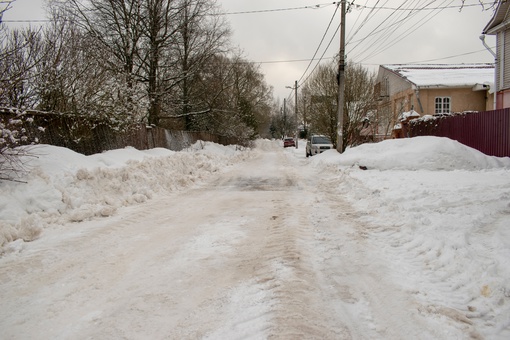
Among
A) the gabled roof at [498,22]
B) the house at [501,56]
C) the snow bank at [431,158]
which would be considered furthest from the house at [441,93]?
the snow bank at [431,158]

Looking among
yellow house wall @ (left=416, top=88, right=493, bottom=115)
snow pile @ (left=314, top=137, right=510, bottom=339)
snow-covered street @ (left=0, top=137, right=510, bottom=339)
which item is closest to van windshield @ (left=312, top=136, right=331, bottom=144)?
yellow house wall @ (left=416, top=88, right=493, bottom=115)

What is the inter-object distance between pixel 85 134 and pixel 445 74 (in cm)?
3005

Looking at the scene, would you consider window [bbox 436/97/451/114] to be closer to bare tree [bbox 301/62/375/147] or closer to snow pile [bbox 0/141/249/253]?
bare tree [bbox 301/62/375/147]

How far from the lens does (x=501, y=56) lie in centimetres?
1889

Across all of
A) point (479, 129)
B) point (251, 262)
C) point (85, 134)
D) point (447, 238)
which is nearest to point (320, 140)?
point (479, 129)

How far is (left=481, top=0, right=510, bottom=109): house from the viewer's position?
1850 cm

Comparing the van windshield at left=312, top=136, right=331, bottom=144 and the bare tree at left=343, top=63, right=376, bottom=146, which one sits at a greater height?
the bare tree at left=343, top=63, right=376, bottom=146

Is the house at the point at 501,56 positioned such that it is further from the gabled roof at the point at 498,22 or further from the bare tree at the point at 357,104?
the bare tree at the point at 357,104

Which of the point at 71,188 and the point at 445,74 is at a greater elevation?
the point at 445,74

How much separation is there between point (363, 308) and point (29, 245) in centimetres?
485

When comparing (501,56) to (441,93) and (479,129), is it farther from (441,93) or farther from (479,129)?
→ (441,93)

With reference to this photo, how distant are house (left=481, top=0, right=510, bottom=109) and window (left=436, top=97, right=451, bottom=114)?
8304 millimetres

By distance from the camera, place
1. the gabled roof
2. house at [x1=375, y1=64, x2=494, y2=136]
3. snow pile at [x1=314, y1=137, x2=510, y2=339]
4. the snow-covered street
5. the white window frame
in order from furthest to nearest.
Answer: the white window frame → house at [x1=375, y1=64, x2=494, y2=136] → the gabled roof → snow pile at [x1=314, y1=137, x2=510, y2=339] → the snow-covered street

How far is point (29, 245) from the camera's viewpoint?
5.23m
